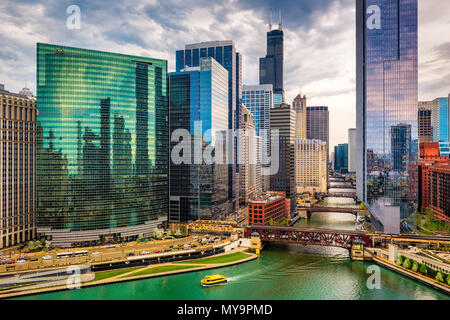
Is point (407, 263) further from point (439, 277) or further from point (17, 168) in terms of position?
point (17, 168)

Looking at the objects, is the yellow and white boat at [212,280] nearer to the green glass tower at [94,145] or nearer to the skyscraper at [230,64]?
the green glass tower at [94,145]

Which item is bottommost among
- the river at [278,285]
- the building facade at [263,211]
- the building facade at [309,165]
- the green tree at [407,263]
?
the river at [278,285]

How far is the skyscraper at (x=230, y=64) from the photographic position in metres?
112

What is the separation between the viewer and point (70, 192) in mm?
69562

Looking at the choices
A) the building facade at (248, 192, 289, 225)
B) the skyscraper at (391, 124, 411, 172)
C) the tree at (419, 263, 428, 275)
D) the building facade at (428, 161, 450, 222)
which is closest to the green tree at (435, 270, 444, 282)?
the tree at (419, 263, 428, 275)

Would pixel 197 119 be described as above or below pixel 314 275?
above

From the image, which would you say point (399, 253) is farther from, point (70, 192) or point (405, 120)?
point (70, 192)

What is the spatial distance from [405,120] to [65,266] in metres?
83.2

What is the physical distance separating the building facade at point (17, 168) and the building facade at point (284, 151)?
246 ft

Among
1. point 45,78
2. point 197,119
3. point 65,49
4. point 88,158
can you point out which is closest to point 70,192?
point 88,158

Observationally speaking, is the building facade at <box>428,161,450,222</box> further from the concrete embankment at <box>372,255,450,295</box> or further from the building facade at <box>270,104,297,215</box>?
the building facade at <box>270,104,297,215</box>

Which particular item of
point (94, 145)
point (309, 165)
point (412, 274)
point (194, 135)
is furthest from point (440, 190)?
point (94, 145)

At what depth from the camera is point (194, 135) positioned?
289 feet

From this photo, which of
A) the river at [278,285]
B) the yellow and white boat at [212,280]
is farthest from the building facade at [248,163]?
the yellow and white boat at [212,280]
